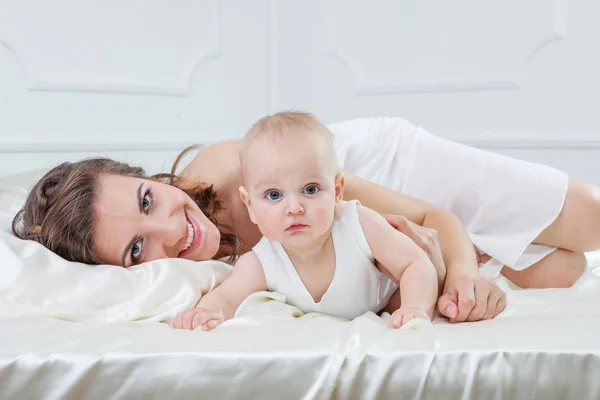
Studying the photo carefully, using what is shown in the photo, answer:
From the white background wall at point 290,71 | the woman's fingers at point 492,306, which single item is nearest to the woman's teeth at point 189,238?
the woman's fingers at point 492,306

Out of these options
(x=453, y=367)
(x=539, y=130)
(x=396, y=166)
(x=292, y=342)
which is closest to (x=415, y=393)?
(x=453, y=367)

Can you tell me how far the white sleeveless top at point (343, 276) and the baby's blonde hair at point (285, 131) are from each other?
0.50 feet

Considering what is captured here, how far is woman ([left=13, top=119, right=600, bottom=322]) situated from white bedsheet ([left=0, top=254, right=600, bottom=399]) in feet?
0.99

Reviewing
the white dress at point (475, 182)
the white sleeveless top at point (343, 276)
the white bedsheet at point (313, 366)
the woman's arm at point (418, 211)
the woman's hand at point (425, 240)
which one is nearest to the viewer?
the white bedsheet at point (313, 366)

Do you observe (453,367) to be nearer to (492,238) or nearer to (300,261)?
(300,261)

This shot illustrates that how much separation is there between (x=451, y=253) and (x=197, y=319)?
64 centimetres

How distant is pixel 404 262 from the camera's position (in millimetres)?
1285

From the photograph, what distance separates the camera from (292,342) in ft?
3.06

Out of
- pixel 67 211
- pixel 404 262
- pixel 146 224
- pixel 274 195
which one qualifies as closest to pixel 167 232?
pixel 146 224

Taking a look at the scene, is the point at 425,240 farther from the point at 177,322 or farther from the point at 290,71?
the point at 290,71

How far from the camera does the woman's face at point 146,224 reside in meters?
1.38

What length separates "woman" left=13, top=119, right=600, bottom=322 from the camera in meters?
1.39

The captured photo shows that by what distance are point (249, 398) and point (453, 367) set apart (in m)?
0.27

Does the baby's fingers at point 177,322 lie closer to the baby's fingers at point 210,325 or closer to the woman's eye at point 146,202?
the baby's fingers at point 210,325
